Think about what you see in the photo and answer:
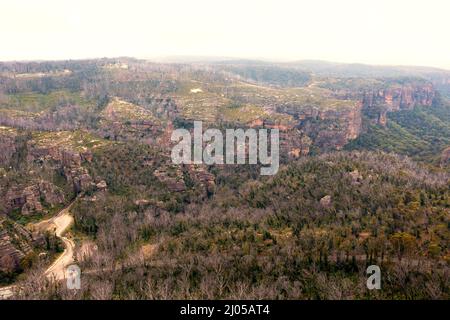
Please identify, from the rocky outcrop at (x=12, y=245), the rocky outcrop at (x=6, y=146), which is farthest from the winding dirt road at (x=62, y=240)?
the rocky outcrop at (x=6, y=146)

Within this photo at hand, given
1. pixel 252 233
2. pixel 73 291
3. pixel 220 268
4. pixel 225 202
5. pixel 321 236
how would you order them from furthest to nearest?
pixel 225 202
pixel 252 233
pixel 321 236
pixel 220 268
pixel 73 291

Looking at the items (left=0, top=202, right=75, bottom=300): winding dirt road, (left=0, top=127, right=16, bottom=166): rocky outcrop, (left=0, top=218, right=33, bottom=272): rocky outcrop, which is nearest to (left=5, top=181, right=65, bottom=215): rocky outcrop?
(left=0, top=202, right=75, bottom=300): winding dirt road

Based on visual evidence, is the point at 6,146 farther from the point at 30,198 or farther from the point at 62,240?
the point at 62,240

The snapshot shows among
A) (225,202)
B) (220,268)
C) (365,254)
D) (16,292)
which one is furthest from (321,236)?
(16,292)

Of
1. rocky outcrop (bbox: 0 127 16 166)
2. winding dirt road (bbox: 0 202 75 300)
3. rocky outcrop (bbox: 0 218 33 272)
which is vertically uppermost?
rocky outcrop (bbox: 0 127 16 166)

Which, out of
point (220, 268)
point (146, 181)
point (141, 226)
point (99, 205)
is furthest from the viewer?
point (146, 181)

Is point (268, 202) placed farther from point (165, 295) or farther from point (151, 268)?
point (165, 295)

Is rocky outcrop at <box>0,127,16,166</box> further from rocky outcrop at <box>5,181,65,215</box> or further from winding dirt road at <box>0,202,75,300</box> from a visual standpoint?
winding dirt road at <box>0,202,75,300</box>

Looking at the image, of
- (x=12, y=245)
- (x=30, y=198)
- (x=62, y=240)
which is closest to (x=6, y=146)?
(x=30, y=198)
